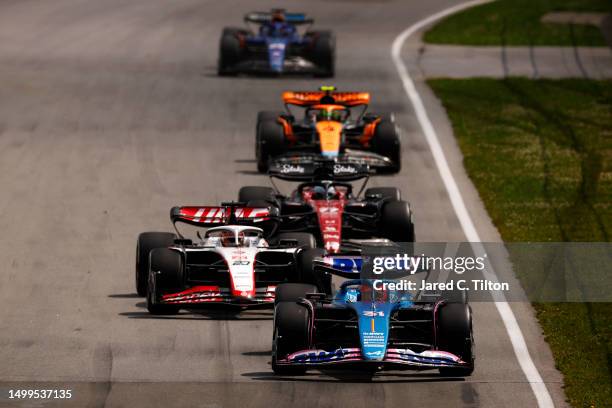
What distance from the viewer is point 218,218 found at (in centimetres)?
2334

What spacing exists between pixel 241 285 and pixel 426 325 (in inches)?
124

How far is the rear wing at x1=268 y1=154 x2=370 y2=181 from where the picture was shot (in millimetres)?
26641

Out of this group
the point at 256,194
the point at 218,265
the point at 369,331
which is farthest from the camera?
the point at 256,194

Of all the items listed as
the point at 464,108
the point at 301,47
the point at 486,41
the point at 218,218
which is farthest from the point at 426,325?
the point at 486,41

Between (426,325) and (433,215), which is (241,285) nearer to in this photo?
(426,325)

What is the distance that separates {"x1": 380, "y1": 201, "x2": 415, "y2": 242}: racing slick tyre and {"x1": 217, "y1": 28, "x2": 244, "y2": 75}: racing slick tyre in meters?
19.8

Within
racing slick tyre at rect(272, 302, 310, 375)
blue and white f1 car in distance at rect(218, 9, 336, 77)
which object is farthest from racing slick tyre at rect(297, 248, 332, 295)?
blue and white f1 car in distance at rect(218, 9, 336, 77)

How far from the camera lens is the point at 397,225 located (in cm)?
2486

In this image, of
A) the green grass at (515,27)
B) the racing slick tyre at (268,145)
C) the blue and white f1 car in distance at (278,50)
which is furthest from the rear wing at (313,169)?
the green grass at (515,27)

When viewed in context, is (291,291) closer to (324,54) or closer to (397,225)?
(397,225)

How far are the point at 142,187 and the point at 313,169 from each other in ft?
13.3

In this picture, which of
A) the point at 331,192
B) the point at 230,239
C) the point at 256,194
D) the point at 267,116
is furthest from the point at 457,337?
the point at 267,116

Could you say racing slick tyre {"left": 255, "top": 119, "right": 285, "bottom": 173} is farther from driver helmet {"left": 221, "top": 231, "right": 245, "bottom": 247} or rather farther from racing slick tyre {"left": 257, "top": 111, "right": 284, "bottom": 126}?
driver helmet {"left": 221, "top": 231, "right": 245, "bottom": 247}

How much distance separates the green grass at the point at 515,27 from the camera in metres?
51.8
